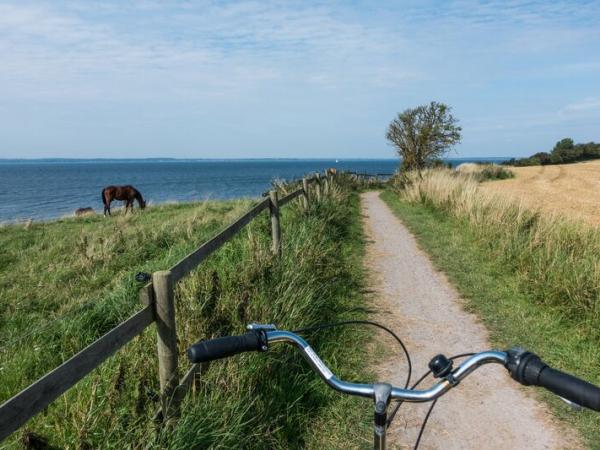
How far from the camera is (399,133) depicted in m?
30.7

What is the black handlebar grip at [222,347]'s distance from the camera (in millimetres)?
1976

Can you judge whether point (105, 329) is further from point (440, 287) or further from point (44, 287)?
point (440, 287)

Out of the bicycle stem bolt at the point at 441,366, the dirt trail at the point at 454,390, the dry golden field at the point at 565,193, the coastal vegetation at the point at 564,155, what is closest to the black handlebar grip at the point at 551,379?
the bicycle stem bolt at the point at 441,366

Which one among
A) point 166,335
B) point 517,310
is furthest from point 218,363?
point 517,310

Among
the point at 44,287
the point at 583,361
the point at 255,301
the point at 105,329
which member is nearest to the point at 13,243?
the point at 44,287

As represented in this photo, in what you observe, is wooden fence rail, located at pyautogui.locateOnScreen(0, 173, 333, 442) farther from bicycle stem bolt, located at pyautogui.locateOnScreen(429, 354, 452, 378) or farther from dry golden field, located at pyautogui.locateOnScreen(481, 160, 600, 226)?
dry golden field, located at pyautogui.locateOnScreen(481, 160, 600, 226)

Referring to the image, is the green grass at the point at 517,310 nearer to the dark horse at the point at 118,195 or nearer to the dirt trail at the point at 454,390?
the dirt trail at the point at 454,390

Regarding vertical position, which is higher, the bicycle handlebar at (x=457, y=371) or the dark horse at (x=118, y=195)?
the bicycle handlebar at (x=457, y=371)

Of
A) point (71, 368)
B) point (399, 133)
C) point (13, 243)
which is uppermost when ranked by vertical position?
point (399, 133)

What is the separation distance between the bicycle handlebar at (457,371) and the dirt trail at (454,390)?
93.9 inches

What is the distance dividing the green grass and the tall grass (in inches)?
1.3

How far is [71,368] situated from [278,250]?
505 cm

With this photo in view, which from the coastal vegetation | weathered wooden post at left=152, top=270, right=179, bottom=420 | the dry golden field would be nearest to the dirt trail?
weathered wooden post at left=152, top=270, right=179, bottom=420

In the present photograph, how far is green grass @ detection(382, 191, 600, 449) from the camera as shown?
5035 millimetres
